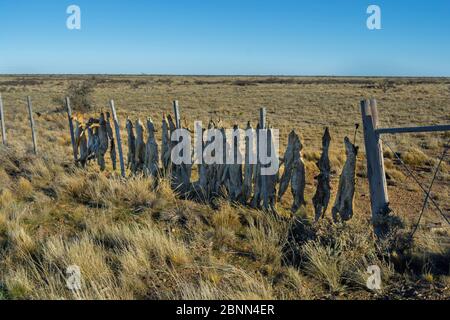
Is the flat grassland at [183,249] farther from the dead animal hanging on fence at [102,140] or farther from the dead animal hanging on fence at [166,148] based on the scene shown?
the dead animal hanging on fence at [102,140]

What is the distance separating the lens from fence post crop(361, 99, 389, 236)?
Answer: 4.42 m

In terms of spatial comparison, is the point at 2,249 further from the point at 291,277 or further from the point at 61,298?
the point at 291,277

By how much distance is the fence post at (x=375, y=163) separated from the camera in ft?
14.5

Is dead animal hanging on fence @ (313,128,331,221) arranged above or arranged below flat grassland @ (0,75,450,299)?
above

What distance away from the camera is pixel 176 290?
11.2 ft

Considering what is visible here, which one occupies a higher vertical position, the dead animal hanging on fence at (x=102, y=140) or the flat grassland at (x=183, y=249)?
the dead animal hanging on fence at (x=102, y=140)

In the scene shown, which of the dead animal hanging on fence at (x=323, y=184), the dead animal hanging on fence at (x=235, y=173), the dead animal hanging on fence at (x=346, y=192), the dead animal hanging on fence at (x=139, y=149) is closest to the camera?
the dead animal hanging on fence at (x=346, y=192)

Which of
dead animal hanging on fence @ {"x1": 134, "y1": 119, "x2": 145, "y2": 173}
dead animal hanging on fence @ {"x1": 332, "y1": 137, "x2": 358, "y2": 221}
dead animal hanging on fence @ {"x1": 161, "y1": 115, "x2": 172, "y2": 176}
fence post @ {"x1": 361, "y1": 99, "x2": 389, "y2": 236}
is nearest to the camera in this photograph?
fence post @ {"x1": 361, "y1": 99, "x2": 389, "y2": 236}

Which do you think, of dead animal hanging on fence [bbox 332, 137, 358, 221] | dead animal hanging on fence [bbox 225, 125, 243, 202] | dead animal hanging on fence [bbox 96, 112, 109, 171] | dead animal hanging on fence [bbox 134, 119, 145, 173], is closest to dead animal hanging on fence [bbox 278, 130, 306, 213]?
dead animal hanging on fence [bbox 332, 137, 358, 221]

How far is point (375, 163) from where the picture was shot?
14.6ft

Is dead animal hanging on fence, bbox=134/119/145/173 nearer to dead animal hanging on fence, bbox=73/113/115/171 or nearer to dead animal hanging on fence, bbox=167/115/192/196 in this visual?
dead animal hanging on fence, bbox=167/115/192/196

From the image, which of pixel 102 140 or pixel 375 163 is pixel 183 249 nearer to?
pixel 375 163

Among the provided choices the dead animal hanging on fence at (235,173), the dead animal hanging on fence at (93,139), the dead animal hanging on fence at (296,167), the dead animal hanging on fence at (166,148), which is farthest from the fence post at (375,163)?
the dead animal hanging on fence at (93,139)
